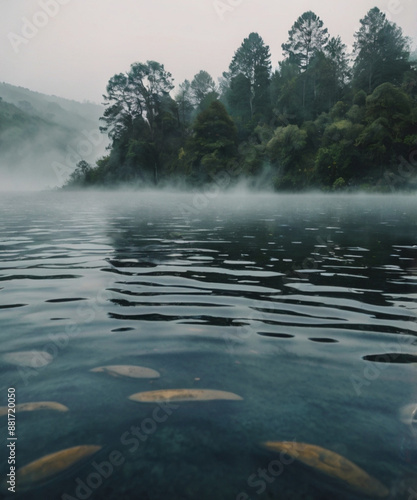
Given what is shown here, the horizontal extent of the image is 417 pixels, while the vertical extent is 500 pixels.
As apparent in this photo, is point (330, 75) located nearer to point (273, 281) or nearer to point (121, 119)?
point (121, 119)

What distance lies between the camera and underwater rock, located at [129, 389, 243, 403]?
2291mm

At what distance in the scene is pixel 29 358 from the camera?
9.50ft

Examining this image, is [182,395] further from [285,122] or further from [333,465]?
[285,122]

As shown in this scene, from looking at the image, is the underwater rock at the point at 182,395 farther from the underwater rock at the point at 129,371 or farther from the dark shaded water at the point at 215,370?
the underwater rock at the point at 129,371

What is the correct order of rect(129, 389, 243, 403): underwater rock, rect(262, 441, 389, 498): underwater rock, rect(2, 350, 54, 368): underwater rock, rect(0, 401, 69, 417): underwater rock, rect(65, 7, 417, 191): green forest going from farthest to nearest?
1. rect(65, 7, 417, 191): green forest
2. rect(2, 350, 54, 368): underwater rock
3. rect(129, 389, 243, 403): underwater rock
4. rect(0, 401, 69, 417): underwater rock
5. rect(262, 441, 389, 498): underwater rock

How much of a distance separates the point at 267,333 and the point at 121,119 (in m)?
73.4

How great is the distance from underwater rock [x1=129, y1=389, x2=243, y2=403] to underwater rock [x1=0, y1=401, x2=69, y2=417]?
0.41m

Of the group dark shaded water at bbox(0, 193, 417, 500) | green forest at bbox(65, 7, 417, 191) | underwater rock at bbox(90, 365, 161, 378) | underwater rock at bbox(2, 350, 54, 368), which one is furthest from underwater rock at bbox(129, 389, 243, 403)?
green forest at bbox(65, 7, 417, 191)

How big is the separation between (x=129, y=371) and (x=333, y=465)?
148cm

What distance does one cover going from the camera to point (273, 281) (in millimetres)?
5621

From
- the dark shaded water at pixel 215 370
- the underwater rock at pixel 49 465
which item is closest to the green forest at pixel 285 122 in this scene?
the dark shaded water at pixel 215 370

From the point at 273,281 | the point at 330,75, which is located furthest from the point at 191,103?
the point at 273,281

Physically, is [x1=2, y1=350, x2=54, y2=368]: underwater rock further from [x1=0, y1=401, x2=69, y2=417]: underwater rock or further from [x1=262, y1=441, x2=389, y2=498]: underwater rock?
[x1=262, y1=441, x2=389, y2=498]: underwater rock

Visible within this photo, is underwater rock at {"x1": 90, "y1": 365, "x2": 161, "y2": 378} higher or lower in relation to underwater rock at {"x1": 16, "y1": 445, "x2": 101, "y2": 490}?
lower
